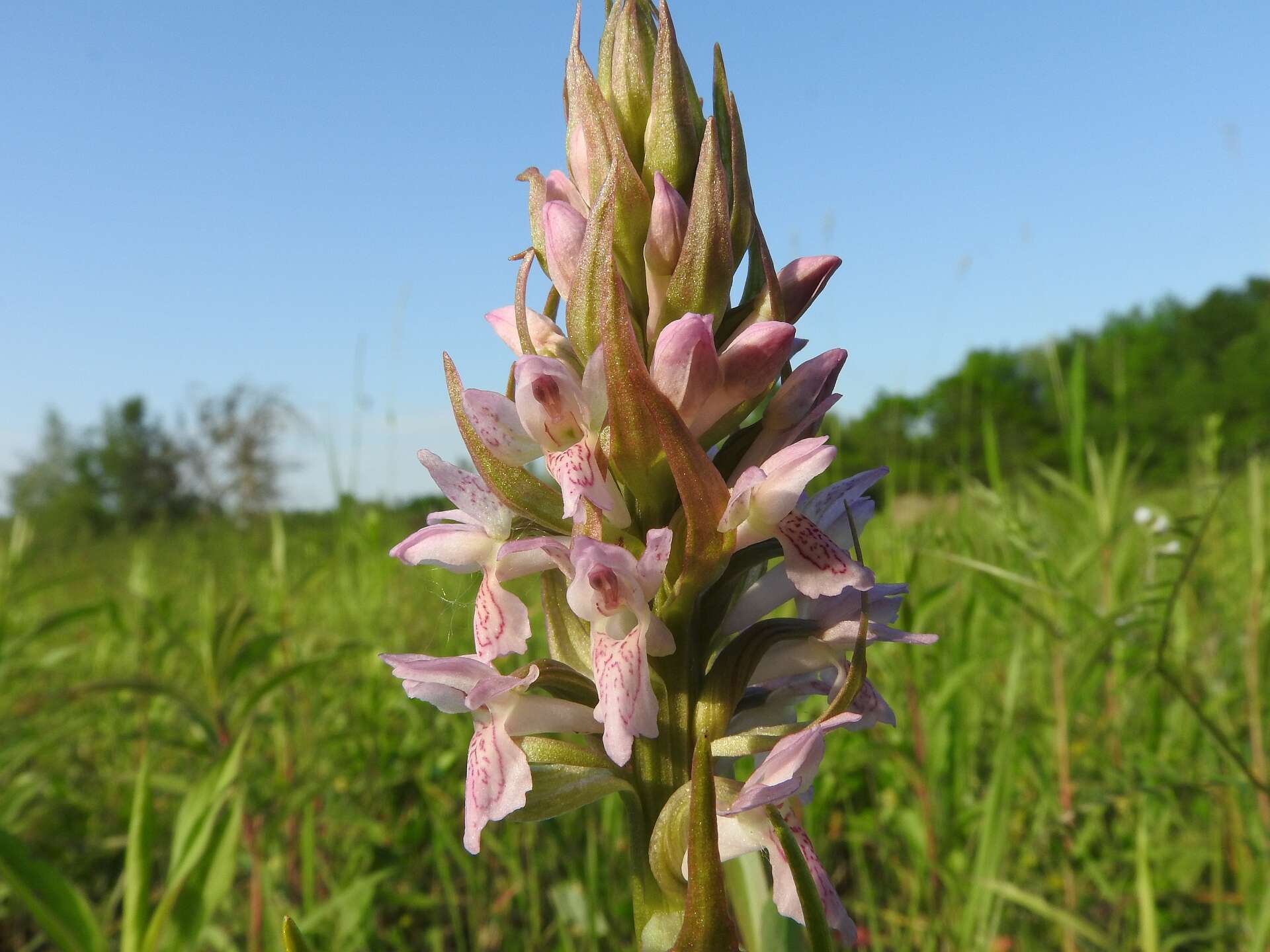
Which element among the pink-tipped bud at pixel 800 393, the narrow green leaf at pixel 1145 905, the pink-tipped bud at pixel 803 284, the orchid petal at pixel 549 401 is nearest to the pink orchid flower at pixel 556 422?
the orchid petal at pixel 549 401

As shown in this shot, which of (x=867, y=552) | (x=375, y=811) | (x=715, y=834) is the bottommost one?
(x=375, y=811)

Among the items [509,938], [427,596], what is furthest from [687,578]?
[427,596]

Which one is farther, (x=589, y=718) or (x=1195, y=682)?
(x=1195, y=682)

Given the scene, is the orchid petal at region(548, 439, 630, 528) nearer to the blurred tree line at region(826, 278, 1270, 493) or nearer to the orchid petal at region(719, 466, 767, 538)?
the orchid petal at region(719, 466, 767, 538)

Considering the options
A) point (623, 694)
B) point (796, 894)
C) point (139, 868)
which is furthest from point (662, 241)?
point (139, 868)

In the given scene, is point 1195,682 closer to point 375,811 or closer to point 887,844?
point 887,844

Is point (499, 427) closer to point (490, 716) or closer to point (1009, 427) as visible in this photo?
point (490, 716)
